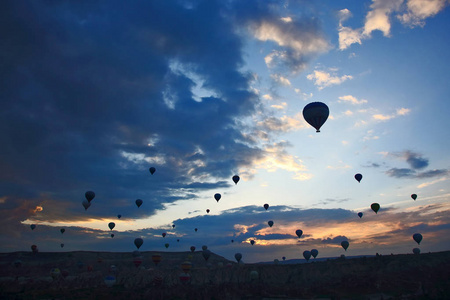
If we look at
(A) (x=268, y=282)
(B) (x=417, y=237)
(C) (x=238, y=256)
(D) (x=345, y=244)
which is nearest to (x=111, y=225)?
(C) (x=238, y=256)

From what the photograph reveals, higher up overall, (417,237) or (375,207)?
(375,207)

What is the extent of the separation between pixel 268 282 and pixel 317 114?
126ft

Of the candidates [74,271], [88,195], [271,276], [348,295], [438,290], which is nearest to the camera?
[438,290]

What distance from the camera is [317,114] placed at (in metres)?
45.9

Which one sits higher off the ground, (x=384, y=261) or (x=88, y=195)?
(x=88, y=195)

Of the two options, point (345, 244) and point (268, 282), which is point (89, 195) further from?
point (345, 244)

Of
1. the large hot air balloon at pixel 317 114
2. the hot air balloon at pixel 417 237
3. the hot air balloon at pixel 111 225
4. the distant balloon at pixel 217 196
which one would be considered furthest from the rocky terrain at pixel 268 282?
the large hot air balloon at pixel 317 114

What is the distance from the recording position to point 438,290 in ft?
122

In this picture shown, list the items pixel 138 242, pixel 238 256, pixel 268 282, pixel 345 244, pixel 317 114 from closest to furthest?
pixel 317 114 < pixel 268 282 < pixel 138 242 < pixel 345 244 < pixel 238 256

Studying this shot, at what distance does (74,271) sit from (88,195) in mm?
36612

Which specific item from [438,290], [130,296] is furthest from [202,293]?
[438,290]

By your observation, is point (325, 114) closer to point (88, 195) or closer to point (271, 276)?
point (271, 276)

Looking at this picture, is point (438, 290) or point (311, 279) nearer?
point (438, 290)

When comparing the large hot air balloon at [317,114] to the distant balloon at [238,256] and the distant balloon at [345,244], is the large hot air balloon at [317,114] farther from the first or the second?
the distant balloon at [238,256]
